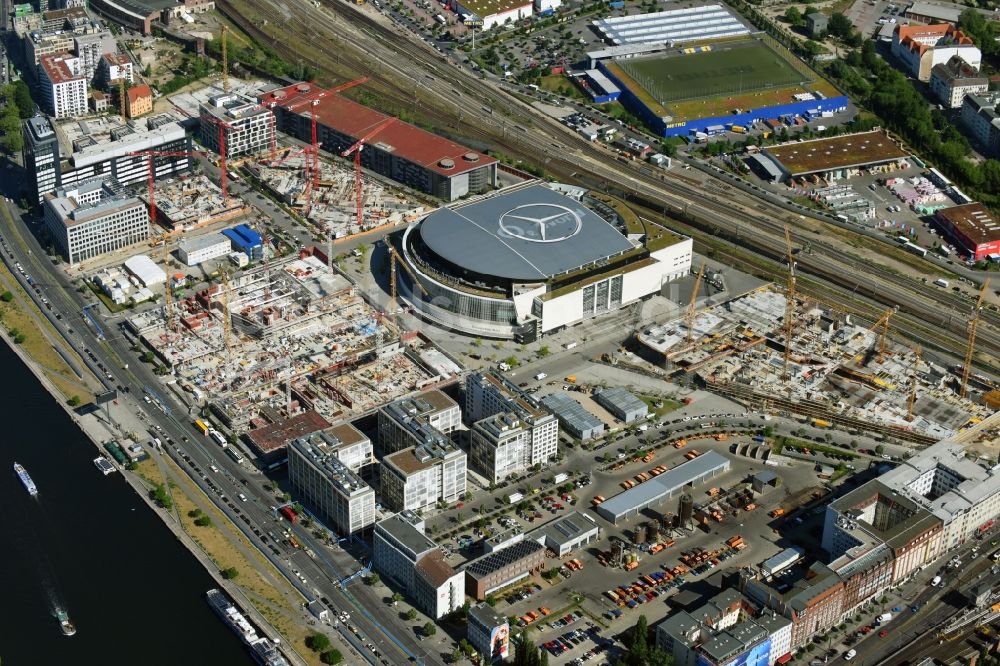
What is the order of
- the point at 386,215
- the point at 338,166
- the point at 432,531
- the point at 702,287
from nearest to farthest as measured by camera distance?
the point at 432,531 → the point at 702,287 → the point at 386,215 → the point at 338,166

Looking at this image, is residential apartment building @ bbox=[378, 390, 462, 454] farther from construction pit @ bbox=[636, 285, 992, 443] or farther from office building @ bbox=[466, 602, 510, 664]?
construction pit @ bbox=[636, 285, 992, 443]

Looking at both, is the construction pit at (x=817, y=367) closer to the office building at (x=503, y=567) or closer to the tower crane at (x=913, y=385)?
the tower crane at (x=913, y=385)

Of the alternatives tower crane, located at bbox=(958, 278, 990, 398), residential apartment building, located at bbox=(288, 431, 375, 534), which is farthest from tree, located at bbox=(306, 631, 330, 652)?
tower crane, located at bbox=(958, 278, 990, 398)

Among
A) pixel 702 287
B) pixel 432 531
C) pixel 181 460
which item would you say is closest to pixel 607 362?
pixel 702 287

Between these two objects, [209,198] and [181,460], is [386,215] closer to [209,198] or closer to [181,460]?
[209,198]

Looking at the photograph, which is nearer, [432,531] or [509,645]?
[509,645]

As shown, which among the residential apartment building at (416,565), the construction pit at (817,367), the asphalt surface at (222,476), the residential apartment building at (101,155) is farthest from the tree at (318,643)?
the residential apartment building at (101,155)
